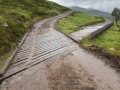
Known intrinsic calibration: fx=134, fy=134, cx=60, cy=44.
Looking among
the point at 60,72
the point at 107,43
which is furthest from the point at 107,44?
the point at 60,72

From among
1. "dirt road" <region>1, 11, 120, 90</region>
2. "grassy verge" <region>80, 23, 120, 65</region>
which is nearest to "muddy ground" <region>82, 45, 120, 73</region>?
"grassy verge" <region>80, 23, 120, 65</region>

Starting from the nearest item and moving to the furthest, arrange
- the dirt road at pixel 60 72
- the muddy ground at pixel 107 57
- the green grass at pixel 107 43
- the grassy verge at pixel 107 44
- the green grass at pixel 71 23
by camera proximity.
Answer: the dirt road at pixel 60 72 < the muddy ground at pixel 107 57 < the grassy verge at pixel 107 44 < the green grass at pixel 107 43 < the green grass at pixel 71 23

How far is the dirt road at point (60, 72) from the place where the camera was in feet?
22.6

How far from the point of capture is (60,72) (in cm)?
808

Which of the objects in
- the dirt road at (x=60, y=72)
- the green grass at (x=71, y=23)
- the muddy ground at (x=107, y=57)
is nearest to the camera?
the dirt road at (x=60, y=72)

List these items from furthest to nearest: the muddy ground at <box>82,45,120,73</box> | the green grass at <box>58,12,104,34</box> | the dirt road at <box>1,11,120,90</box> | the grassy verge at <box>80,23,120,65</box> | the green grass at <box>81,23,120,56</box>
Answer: the green grass at <box>58,12,104,34</box>
the green grass at <box>81,23,120,56</box>
the grassy verge at <box>80,23,120,65</box>
the muddy ground at <box>82,45,120,73</box>
the dirt road at <box>1,11,120,90</box>

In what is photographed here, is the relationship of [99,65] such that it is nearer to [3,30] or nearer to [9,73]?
[9,73]

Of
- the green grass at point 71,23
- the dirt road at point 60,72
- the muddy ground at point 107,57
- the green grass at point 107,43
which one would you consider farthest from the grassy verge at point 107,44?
the green grass at point 71,23

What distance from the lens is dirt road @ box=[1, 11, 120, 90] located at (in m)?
6.88

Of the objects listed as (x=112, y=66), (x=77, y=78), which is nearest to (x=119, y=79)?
(x=112, y=66)

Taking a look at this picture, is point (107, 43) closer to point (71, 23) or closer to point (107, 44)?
point (107, 44)

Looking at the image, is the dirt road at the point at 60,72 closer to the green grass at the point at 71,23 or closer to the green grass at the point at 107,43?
the green grass at the point at 107,43

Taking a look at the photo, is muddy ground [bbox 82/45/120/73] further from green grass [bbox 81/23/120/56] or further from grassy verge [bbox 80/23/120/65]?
green grass [bbox 81/23/120/56]

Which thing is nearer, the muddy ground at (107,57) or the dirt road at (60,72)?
the dirt road at (60,72)
